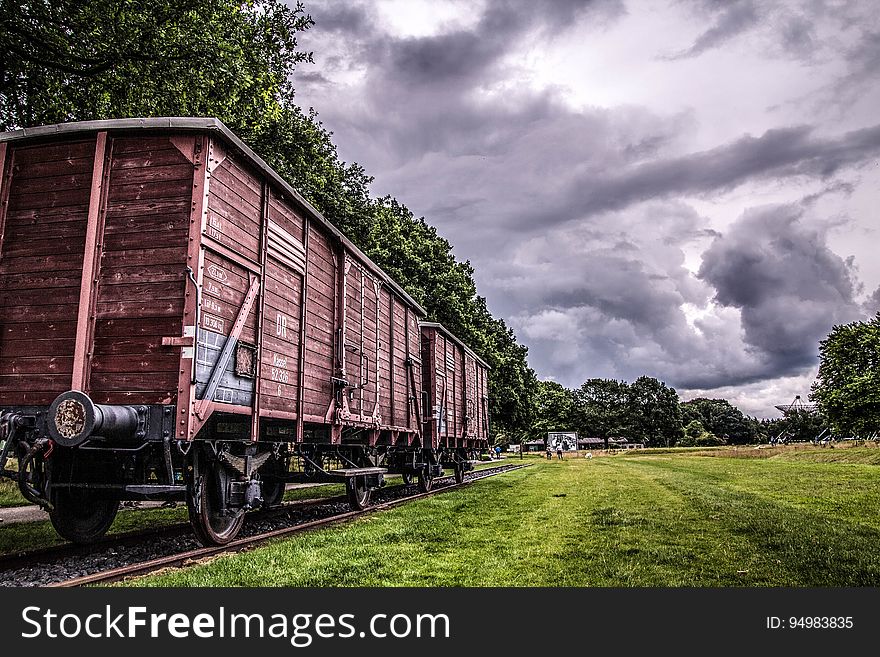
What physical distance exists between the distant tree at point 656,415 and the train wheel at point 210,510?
411 feet

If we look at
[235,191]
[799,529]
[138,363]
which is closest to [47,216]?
[235,191]

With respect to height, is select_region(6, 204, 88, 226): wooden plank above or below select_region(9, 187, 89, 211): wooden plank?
below

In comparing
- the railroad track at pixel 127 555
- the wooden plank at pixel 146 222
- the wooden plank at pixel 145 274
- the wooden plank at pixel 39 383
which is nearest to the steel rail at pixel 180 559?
the railroad track at pixel 127 555

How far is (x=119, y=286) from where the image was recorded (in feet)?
22.5

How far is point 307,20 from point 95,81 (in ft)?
17.2

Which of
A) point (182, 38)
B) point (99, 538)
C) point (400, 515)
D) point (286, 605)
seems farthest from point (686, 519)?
point (182, 38)

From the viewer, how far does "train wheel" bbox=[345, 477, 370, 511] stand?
11.7m

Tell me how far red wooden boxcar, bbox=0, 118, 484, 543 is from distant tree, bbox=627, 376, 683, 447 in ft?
410

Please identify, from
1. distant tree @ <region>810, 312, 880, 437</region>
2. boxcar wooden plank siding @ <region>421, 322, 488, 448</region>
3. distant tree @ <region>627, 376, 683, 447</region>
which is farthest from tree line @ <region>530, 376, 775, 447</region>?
boxcar wooden plank siding @ <region>421, 322, 488, 448</region>

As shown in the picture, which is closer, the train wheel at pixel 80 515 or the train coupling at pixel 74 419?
the train coupling at pixel 74 419

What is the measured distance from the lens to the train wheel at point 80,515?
25.5 feet

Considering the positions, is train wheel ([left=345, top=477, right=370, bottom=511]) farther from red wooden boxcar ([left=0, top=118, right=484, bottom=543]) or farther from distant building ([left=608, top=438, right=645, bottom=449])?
distant building ([left=608, top=438, right=645, bottom=449])

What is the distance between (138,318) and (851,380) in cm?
5160

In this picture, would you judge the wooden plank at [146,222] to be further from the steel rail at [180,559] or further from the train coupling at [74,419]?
the steel rail at [180,559]
